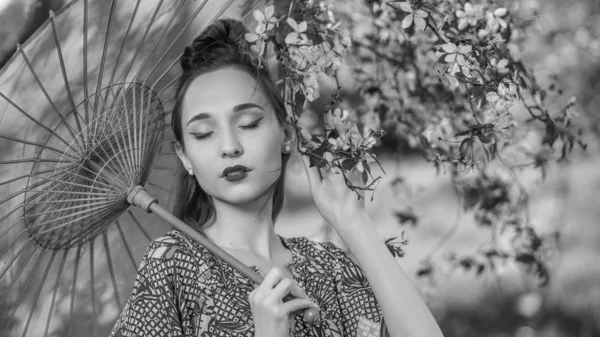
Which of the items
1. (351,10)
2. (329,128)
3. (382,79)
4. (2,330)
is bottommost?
(2,330)

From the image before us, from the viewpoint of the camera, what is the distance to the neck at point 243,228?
71.1 inches

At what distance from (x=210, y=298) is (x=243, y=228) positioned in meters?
0.19

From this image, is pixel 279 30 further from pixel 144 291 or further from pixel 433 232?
pixel 433 232

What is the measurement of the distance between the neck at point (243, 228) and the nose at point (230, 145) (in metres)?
0.13

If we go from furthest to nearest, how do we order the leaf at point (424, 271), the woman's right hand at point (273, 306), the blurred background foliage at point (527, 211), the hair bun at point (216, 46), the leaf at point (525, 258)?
the leaf at point (424, 271)
the blurred background foliage at point (527, 211)
the leaf at point (525, 258)
the hair bun at point (216, 46)
the woman's right hand at point (273, 306)

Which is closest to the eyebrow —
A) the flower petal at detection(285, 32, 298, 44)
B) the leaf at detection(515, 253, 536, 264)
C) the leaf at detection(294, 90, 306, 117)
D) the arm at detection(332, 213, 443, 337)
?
the leaf at detection(294, 90, 306, 117)

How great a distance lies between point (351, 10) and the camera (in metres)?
3.38

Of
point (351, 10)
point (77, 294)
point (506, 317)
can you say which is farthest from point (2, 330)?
point (506, 317)

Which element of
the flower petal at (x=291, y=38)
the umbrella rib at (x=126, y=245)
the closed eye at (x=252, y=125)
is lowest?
the umbrella rib at (x=126, y=245)

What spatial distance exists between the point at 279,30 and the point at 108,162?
465 millimetres

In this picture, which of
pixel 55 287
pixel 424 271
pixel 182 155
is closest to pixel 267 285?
pixel 182 155

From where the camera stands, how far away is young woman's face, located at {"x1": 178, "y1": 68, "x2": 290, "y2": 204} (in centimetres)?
173

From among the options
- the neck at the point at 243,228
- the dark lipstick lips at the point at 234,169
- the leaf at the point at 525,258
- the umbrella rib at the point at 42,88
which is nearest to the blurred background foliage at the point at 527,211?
the leaf at the point at 525,258

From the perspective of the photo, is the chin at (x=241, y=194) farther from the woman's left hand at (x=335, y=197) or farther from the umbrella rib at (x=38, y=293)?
the umbrella rib at (x=38, y=293)
